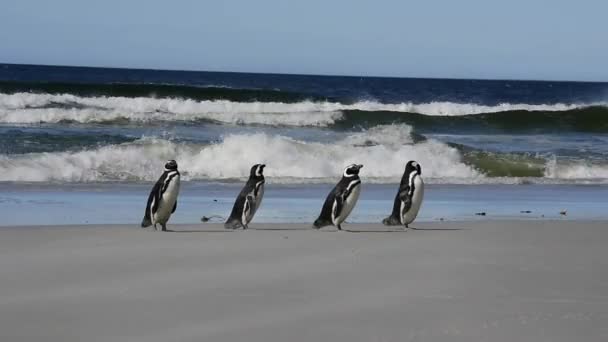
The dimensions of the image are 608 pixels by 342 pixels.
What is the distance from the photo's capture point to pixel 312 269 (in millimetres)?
6637

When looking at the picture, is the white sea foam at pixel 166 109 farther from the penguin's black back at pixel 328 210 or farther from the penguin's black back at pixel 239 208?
the penguin's black back at pixel 328 210

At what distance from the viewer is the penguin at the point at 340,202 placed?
9672 mm

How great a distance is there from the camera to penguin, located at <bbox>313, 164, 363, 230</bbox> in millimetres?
9672

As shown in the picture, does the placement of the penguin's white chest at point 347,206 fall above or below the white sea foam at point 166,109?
above

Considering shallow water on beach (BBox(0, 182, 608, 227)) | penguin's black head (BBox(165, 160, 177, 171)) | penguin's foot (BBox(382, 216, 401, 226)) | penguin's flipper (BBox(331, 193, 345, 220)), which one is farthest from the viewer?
shallow water on beach (BBox(0, 182, 608, 227))

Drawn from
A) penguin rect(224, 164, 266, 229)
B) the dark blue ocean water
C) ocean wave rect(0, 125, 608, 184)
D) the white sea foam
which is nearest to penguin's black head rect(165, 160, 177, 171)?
penguin rect(224, 164, 266, 229)

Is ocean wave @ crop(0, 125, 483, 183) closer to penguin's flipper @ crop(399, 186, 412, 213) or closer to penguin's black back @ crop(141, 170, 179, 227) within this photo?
penguin's flipper @ crop(399, 186, 412, 213)

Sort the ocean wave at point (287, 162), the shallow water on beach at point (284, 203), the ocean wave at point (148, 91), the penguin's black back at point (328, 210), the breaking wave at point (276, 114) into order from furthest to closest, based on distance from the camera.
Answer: the ocean wave at point (148, 91), the breaking wave at point (276, 114), the ocean wave at point (287, 162), the shallow water on beach at point (284, 203), the penguin's black back at point (328, 210)

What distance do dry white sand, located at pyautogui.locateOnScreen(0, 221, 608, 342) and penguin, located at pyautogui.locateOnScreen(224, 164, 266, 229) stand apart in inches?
33.2

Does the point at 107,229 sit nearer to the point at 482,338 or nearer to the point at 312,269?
the point at 312,269

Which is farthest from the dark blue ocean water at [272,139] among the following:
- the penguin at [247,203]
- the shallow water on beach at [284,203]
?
the penguin at [247,203]

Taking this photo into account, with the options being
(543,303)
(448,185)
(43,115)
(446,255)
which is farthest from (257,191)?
(43,115)

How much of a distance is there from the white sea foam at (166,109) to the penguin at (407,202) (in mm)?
16580

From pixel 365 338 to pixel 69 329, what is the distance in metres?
1.31
